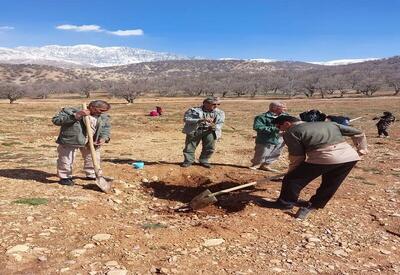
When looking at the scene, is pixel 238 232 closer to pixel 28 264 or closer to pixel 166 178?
pixel 28 264

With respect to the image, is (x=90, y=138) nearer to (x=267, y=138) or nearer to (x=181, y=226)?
(x=181, y=226)

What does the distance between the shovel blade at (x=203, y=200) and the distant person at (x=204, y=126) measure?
234 cm

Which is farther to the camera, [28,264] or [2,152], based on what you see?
[2,152]

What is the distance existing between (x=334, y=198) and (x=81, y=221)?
12.7 feet

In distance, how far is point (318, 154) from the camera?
591 centimetres

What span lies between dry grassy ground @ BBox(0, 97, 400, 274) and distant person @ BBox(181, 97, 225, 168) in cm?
33

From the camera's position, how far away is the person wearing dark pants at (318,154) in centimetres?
588

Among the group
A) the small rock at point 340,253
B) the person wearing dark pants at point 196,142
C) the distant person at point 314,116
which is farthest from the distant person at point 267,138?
the small rock at point 340,253

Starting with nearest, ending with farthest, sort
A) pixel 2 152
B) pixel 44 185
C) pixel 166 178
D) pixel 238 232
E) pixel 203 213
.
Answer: pixel 238 232
pixel 203 213
pixel 44 185
pixel 166 178
pixel 2 152

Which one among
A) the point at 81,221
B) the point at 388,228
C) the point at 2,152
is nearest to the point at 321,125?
the point at 388,228

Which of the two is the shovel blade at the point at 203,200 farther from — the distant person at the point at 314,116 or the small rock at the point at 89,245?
the small rock at the point at 89,245

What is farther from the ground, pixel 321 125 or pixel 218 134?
pixel 321 125

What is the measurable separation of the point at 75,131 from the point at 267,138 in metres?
3.86

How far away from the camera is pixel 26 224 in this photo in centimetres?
568
